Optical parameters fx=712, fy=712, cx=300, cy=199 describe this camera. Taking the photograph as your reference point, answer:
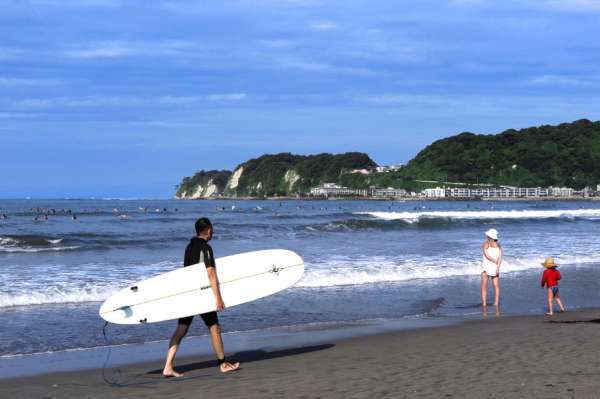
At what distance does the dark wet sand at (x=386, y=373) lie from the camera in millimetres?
6234

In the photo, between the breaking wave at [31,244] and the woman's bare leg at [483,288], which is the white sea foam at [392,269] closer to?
the woman's bare leg at [483,288]

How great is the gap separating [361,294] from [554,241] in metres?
18.0

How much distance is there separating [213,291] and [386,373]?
1.97m

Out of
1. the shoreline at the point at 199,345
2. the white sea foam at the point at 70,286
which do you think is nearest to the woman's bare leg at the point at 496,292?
the shoreline at the point at 199,345

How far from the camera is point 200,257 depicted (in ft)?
25.2

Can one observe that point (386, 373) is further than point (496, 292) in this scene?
No

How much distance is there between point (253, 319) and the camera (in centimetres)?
1150

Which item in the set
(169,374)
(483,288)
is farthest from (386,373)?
(483,288)

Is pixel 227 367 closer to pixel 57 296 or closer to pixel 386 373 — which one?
pixel 386 373

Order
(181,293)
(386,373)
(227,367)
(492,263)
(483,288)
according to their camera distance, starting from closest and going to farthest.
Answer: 1. (386,373)
2. (227,367)
3. (181,293)
4. (483,288)
5. (492,263)

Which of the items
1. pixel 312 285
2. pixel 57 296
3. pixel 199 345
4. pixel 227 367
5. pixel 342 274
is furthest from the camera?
pixel 342 274

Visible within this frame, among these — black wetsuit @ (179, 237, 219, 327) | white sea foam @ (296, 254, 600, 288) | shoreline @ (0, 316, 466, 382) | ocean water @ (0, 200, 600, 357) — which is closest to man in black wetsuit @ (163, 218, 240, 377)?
black wetsuit @ (179, 237, 219, 327)

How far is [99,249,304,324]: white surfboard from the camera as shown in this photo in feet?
26.2

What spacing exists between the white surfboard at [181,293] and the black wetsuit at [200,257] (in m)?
0.09
